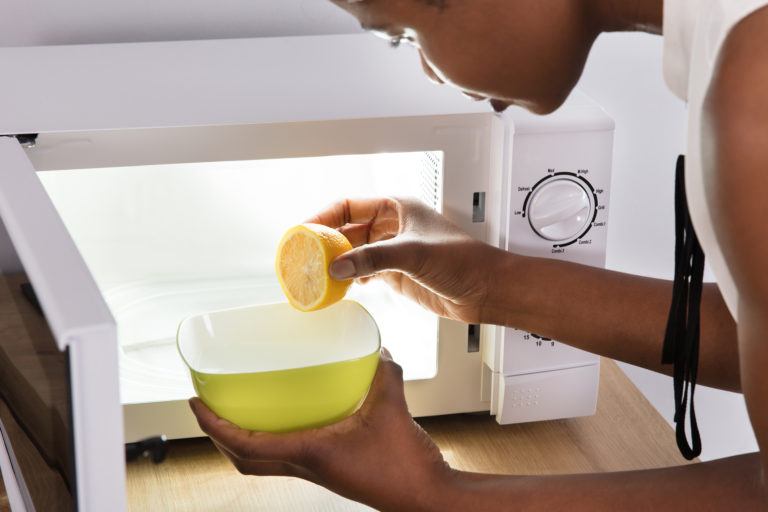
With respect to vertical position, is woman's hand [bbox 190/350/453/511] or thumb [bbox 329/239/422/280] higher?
thumb [bbox 329/239/422/280]

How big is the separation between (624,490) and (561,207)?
0.94 feet

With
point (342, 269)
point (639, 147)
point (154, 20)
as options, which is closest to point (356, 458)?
point (342, 269)

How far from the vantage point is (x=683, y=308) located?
766 mm

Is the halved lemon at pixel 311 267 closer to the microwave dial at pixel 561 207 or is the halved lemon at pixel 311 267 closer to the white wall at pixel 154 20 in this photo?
the microwave dial at pixel 561 207

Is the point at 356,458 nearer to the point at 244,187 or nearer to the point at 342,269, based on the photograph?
the point at 342,269

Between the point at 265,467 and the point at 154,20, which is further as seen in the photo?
the point at 154,20

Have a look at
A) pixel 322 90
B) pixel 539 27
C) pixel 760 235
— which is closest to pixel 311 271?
pixel 322 90

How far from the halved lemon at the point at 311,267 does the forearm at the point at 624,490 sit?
19 cm

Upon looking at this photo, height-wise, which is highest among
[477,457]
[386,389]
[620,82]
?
[620,82]

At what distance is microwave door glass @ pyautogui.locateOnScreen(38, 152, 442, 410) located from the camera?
987mm

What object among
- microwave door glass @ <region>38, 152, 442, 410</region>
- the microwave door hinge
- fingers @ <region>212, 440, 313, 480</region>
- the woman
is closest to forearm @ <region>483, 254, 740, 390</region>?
the woman

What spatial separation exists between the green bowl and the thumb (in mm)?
29

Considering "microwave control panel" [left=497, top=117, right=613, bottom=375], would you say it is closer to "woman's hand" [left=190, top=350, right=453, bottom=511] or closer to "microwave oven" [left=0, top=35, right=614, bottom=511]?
"microwave oven" [left=0, top=35, right=614, bottom=511]

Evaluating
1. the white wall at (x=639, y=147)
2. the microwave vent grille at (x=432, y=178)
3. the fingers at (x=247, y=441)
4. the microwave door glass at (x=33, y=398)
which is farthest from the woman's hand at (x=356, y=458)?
the white wall at (x=639, y=147)
